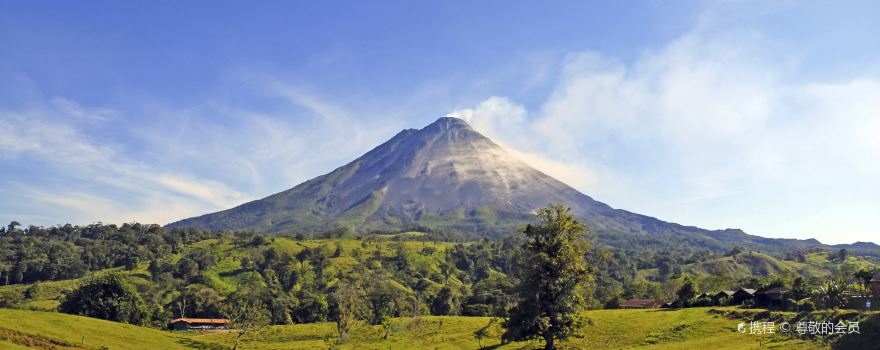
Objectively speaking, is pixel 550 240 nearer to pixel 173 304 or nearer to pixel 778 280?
pixel 778 280

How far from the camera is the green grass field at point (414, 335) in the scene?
5662cm

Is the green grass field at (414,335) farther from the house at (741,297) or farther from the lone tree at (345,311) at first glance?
the house at (741,297)

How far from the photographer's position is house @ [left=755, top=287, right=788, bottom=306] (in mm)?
82994

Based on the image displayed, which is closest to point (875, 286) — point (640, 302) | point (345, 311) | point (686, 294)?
point (686, 294)

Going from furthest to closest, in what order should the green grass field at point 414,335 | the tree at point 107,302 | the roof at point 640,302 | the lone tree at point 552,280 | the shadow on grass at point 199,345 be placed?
the roof at point 640,302, the tree at point 107,302, the shadow on grass at point 199,345, the lone tree at point 552,280, the green grass field at point 414,335

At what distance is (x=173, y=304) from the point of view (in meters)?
158

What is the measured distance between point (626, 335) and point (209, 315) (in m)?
111

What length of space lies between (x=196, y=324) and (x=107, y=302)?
31236 mm

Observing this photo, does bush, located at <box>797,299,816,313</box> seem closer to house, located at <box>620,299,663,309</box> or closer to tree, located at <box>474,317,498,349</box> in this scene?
tree, located at <box>474,317,498,349</box>

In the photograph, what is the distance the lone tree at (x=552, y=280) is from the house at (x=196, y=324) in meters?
85.8

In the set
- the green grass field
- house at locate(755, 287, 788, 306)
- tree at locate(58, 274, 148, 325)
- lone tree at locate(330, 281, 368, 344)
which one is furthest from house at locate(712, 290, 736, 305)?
tree at locate(58, 274, 148, 325)

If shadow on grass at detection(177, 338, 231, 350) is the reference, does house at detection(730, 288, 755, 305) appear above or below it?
above

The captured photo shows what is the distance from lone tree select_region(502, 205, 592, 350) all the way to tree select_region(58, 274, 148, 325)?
75.2 meters

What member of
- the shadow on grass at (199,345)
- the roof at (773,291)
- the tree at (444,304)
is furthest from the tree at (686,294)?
the shadow on grass at (199,345)
